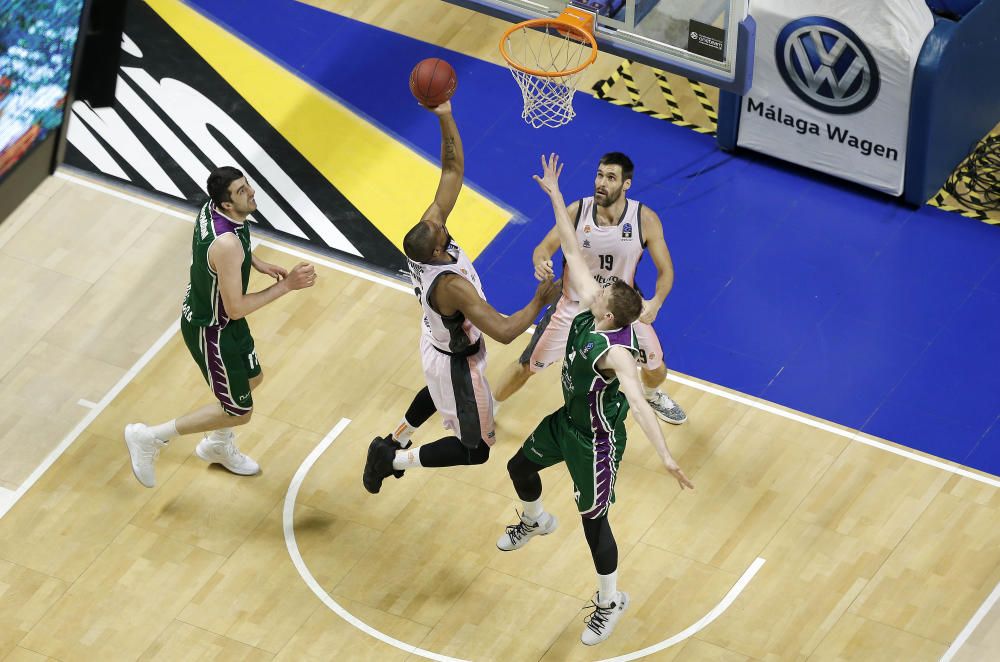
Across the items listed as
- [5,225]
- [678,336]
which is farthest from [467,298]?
[5,225]

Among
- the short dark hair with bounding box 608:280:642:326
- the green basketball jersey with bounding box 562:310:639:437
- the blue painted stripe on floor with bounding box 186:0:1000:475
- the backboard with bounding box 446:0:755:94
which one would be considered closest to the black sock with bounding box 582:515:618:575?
the green basketball jersey with bounding box 562:310:639:437

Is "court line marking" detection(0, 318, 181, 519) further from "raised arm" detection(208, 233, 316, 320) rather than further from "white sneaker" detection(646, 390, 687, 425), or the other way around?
"white sneaker" detection(646, 390, 687, 425)

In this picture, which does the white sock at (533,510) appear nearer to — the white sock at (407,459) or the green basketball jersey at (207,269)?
the white sock at (407,459)

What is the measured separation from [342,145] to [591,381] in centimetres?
561

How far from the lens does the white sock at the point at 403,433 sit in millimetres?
11211

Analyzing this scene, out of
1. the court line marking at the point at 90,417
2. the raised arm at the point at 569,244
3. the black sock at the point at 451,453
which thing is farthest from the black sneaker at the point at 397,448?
the court line marking at the point at 90,417

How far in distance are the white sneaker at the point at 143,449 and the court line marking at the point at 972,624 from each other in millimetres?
5113

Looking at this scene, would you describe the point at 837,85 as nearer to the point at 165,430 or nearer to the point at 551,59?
the point at 551,59

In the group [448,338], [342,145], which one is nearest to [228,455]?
[448,338]

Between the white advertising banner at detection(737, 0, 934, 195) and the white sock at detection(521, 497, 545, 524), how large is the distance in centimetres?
466

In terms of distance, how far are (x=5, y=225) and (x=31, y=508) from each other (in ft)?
10.3

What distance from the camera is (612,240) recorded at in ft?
36.6

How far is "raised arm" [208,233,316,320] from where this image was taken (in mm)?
10203

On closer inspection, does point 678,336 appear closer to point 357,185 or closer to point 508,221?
point 508,221
